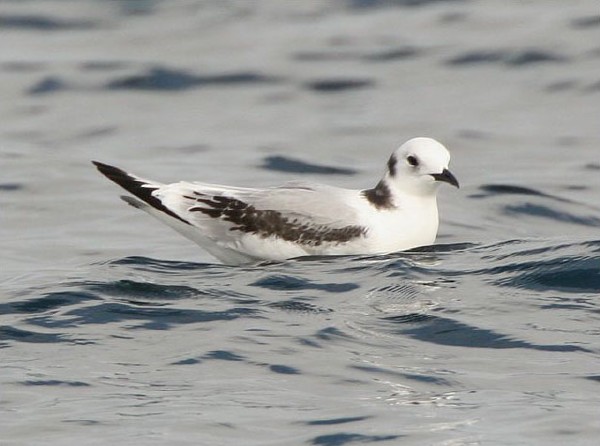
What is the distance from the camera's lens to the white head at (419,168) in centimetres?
1144

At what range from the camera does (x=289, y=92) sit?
18391 mm

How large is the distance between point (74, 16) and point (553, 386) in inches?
582

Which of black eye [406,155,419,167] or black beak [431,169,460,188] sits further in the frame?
black eye [406,155,419,167]

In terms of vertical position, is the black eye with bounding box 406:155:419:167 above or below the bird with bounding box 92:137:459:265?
above

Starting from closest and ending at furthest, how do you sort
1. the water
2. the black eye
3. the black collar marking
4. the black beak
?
the water < the black beak < the black collar marking < the black eye

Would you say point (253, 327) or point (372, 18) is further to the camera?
point (372, 18)

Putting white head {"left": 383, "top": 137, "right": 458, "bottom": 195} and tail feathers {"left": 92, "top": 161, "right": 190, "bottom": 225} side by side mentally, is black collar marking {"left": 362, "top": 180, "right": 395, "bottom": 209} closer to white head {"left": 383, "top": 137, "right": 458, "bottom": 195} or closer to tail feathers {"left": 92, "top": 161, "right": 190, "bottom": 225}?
white head {"left": 383, "top": 137, "right": 458, "bottom": 195}

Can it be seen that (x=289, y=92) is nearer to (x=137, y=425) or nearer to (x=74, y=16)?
(x=74, y=16)

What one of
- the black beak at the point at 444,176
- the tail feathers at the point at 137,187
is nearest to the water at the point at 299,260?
the tail feathers at the point at 137,187

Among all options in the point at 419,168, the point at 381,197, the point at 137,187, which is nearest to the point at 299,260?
the point at 381,197

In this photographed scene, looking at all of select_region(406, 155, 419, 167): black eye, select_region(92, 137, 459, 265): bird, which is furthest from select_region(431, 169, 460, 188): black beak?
select_region(406, 155, 419, 167): black eye

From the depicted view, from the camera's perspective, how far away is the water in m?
7.87

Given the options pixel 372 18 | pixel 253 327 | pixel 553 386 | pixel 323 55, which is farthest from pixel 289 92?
pixel 553 386

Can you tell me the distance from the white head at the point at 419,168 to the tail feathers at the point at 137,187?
58.1 inches
